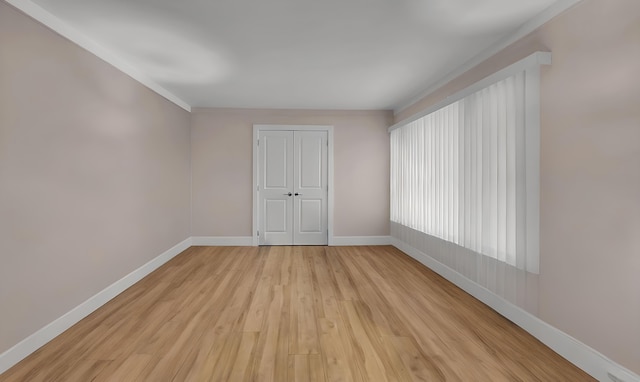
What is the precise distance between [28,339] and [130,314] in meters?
0.77

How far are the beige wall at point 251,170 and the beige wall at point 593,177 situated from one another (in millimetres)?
3696

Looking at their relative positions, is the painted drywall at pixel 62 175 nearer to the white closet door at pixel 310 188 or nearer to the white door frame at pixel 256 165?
the white door frame at pixel 256 165

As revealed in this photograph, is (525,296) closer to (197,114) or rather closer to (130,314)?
(130,314)

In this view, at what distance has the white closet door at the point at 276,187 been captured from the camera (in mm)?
6121

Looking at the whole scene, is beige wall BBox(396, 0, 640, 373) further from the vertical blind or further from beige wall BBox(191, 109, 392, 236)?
beige wall BBox(191, 109, 392, 236)

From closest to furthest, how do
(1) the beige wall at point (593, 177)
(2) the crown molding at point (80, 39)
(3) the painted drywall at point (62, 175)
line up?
(1) the beige wall at point (593, 177) < (3) the painted drywall at point (62, 175) < (2) the crown molding at point (80, 39)

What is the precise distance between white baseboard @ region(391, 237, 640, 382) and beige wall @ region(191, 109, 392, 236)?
265 cm

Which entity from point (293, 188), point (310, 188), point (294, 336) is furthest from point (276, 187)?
point (294, 336)

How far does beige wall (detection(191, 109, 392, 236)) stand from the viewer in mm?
6035

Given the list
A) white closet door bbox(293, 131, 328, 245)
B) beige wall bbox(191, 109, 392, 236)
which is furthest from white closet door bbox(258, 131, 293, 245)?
beige wall bbox(191, 109, 392, 236)

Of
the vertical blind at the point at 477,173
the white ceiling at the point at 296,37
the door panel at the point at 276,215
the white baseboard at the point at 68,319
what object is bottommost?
the white baseboard at the point at 68,319

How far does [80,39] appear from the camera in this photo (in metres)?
2.91

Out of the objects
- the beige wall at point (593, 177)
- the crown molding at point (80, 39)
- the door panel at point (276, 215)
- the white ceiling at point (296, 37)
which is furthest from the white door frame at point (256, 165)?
the beige wall at point (593, 177)

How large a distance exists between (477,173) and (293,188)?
11.7 feet
